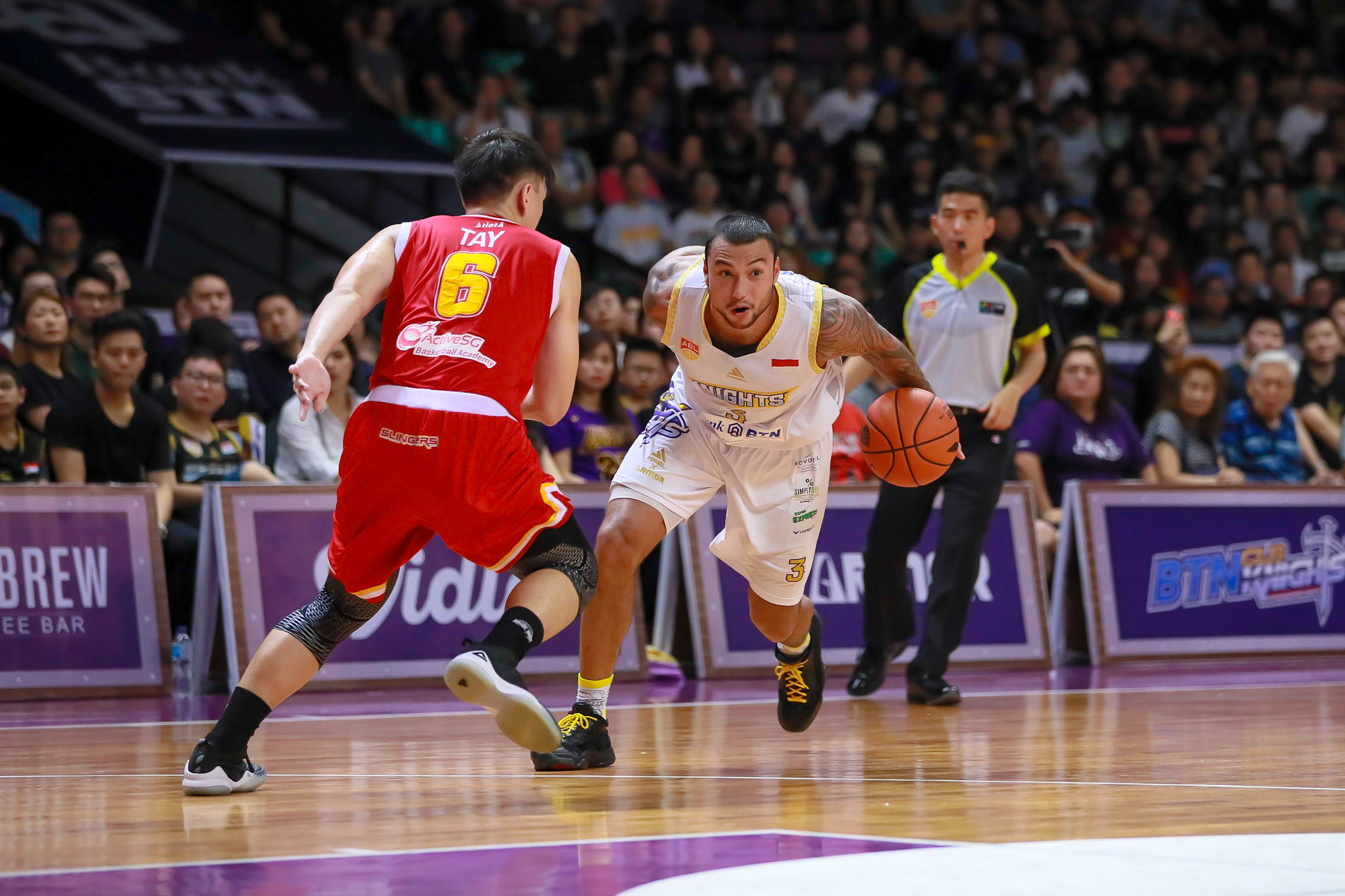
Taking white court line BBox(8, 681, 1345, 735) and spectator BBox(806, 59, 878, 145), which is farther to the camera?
spectator BBox(806, 59, 878, 145)

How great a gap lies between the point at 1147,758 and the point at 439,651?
13.7ft

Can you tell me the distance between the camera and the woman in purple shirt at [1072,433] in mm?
10156

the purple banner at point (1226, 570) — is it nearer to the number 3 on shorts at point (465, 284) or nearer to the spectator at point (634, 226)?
the spectator at point (634, 226)

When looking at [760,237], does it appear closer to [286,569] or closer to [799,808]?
[799,808]

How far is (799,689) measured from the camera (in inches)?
231

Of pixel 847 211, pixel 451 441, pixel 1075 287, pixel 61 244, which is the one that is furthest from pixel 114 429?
pixel 847 211

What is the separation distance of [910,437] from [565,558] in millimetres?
1570

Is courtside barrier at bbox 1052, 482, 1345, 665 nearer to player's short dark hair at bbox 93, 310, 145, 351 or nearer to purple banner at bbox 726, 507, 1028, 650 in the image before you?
purple banner at bbox 726, 507, 1028, 650

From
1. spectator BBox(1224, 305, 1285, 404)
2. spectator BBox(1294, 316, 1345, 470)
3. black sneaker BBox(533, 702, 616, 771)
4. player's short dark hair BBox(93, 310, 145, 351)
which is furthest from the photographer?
spectator BBox(1224, 305, 1285, 404)

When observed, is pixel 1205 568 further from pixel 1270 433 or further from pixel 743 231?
pixel 743 231

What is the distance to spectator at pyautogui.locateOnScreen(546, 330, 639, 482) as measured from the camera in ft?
30.9

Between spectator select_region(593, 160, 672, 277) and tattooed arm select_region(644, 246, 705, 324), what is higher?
spectator select_region(593, 160, 672, 277)

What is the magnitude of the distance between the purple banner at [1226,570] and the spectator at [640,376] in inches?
111

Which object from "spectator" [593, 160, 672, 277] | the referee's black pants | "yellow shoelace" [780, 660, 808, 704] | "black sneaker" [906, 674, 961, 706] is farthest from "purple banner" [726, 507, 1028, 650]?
"spectator" [593, 160, 672, 277]
